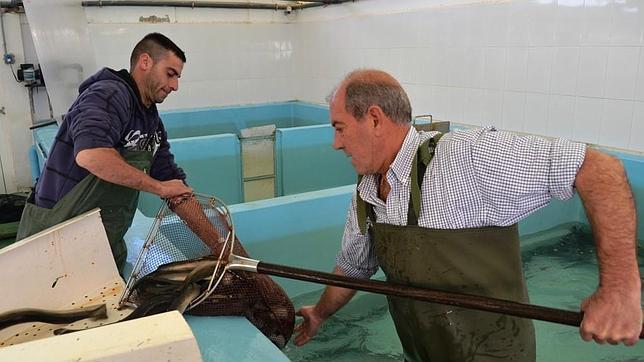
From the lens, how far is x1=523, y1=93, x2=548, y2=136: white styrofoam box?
3.47 m

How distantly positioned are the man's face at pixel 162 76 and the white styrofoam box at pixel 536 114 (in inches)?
97.8

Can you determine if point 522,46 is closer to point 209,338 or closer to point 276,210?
point 276,210

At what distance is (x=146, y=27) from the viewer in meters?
5.00

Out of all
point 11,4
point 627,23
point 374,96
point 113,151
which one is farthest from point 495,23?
point 11,4

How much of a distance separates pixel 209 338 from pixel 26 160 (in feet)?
13.9

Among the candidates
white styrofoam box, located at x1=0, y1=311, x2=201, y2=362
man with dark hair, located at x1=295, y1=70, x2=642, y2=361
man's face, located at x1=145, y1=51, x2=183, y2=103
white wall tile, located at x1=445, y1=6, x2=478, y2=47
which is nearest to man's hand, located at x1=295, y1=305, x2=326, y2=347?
man with dark hair, located at x1=295, y1=70, x2=642, y2=361

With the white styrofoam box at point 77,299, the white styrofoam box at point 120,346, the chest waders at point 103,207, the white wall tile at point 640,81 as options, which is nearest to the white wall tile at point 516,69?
the white wall tile at point 640,81

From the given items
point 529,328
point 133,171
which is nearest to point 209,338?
point 133,171

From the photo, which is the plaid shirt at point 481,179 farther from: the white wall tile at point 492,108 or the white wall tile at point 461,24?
the white wall tile at point 461,24

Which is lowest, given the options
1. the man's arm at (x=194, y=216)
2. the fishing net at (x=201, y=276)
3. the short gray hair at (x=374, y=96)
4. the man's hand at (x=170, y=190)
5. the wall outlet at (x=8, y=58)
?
the fishing net at (x=201, y=276)

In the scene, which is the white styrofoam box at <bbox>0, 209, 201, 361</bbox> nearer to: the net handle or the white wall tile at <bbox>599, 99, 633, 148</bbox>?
the net handle

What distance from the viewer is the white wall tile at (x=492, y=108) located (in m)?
3.74

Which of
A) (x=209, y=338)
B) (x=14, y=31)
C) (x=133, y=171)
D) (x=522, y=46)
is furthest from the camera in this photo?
(x=14, y=31)

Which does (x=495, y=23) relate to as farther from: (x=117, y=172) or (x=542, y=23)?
(x=117, y=172)
